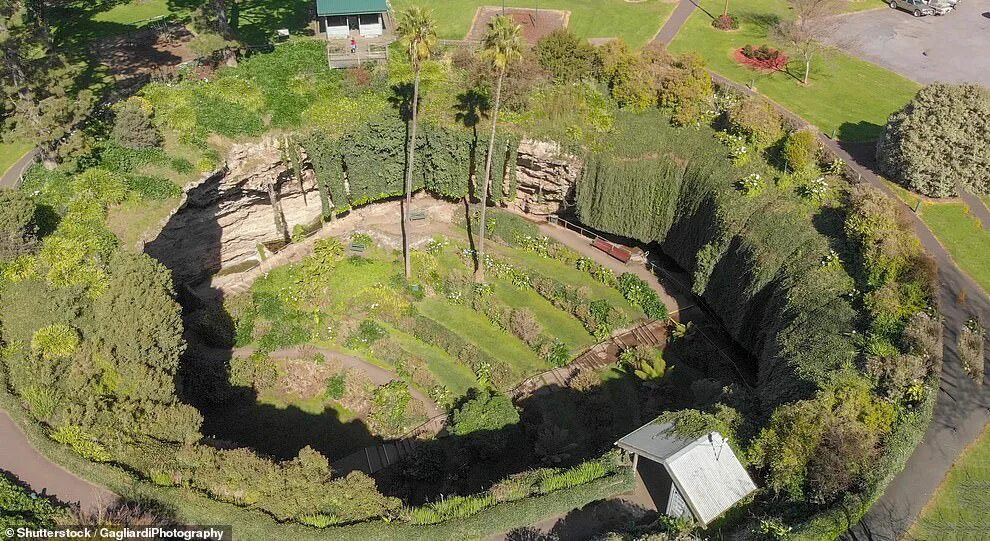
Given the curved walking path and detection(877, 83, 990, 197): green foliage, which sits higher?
detection(877, 83, 990, 197): green foliage

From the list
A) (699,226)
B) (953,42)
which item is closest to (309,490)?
(699,226)

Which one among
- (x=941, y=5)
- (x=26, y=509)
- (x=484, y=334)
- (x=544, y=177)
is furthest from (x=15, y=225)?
(x=941, y=5)

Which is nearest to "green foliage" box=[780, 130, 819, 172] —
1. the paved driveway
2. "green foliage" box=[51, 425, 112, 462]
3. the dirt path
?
the paved driveway

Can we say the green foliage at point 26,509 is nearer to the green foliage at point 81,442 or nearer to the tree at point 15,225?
the green foliage at point 81,442

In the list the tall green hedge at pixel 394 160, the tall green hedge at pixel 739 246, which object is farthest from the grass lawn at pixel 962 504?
the tall green hedge at pixel 394 160

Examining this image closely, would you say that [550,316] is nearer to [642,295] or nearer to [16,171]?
[642,295]

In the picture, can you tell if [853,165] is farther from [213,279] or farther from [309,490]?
[213,279]

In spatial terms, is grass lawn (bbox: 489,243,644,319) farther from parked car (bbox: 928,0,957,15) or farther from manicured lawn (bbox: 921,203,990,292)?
parked car (bbox: 928,0,957,15)

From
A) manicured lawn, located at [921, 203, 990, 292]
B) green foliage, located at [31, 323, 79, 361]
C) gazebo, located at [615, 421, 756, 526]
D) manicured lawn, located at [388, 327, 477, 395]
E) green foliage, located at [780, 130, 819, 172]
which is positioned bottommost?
manicured lawn, located at [388, 327, 477, 395]
